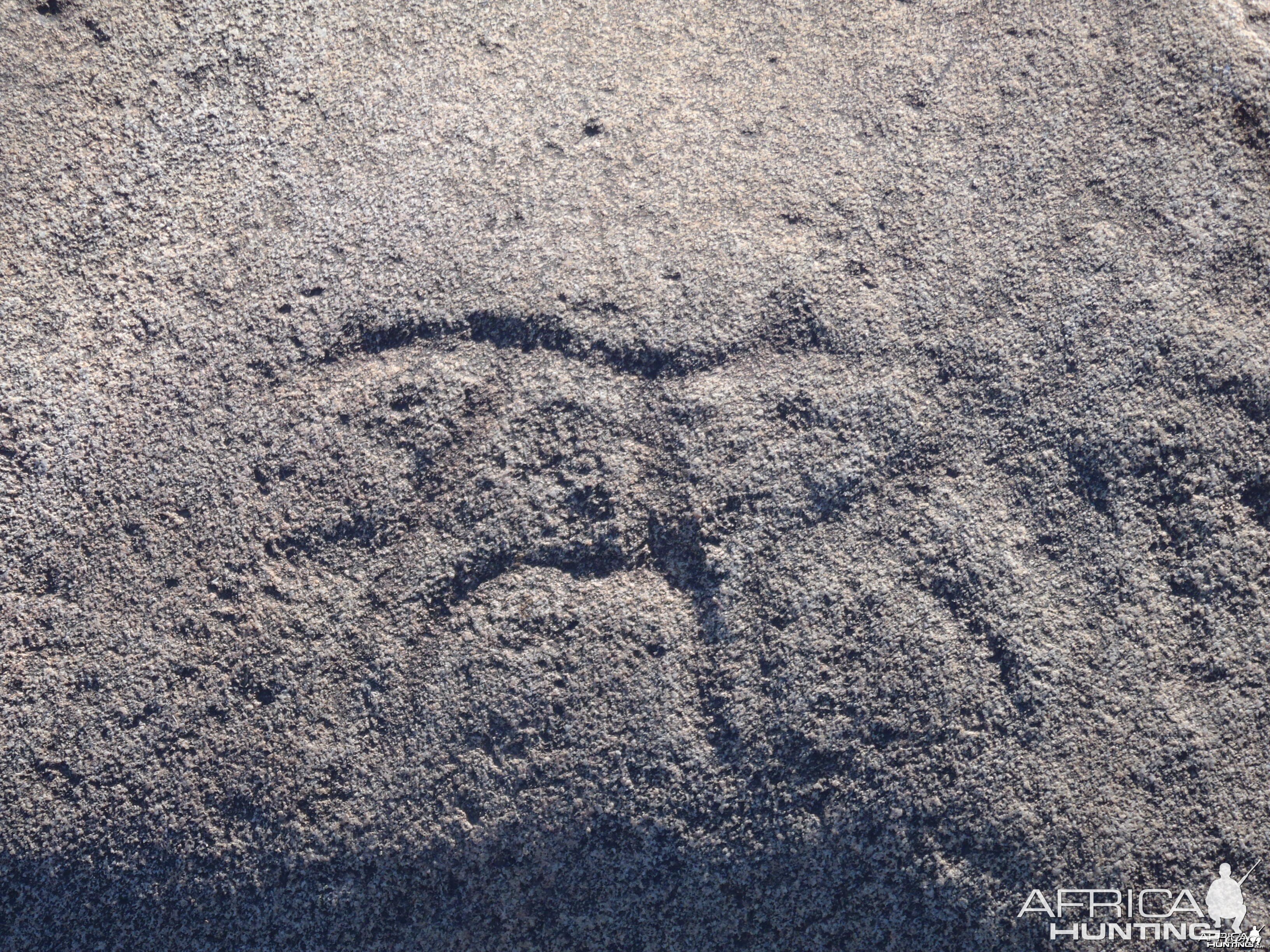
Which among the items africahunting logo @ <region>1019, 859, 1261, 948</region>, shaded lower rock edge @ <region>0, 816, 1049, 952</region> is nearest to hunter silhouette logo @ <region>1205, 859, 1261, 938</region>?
africahunting logo @ <region>1019, 859, 1261, 948</region>

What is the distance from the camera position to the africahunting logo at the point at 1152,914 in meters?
0.93

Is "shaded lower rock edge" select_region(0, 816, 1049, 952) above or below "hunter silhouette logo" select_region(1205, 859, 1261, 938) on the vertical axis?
below

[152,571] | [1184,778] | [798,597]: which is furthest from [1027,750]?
[152,571]

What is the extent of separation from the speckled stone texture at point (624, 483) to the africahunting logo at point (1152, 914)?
0.02m

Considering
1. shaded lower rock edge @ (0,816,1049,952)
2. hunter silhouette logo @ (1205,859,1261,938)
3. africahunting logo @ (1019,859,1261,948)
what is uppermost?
hunter silhouette logo @ (1205,859,1261,938)

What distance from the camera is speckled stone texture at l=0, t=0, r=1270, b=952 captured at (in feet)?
3.11

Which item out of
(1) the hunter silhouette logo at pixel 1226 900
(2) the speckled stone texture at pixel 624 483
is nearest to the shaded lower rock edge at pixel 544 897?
(2) the speckled stone texture at pixel 624 483

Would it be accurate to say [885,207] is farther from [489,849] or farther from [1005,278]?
[489,849]

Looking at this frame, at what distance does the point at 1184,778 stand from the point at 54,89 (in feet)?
4.95

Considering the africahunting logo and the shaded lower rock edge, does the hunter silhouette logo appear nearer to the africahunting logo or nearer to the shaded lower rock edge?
the africahunting logo

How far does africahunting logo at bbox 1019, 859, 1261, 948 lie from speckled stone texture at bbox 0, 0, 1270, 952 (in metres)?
0.02

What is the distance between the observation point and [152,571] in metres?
1.01

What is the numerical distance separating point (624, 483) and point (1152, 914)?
69 centimetres

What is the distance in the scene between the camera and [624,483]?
102 centimetres
